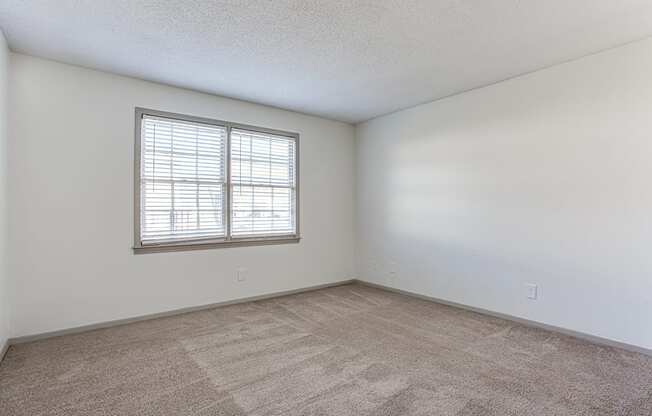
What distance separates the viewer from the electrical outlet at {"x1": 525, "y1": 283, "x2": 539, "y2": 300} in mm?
3301

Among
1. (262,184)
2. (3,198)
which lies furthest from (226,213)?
(3,198)

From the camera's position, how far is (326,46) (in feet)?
9.16

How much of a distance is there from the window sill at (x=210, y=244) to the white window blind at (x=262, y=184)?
0.08 m

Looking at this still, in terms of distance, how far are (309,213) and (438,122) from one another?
210 cm

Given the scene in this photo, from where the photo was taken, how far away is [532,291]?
131 inches

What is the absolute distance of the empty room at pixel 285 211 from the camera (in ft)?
7.42

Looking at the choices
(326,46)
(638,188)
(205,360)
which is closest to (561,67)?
(638,188)

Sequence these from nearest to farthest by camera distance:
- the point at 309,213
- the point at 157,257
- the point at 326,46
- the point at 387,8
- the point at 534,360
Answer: the point at 387,8, the point at 534,360, the point at 326,46, the point at 157,257, the point at 309,213

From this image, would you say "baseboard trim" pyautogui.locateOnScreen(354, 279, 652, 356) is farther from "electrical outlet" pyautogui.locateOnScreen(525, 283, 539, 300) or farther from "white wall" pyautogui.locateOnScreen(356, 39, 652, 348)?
"electrical outlet" pyautogui.locateOnScreen(525, 283, 539, 300)

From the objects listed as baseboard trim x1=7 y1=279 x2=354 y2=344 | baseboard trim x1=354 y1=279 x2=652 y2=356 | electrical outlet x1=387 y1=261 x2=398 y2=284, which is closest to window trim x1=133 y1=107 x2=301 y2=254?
baseboard trim x1=7 y1=279 x2=354 y2=344

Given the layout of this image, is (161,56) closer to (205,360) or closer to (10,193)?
(10,193)

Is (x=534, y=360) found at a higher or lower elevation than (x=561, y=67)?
lower

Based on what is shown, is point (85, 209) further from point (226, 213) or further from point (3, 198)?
point (226, 213)

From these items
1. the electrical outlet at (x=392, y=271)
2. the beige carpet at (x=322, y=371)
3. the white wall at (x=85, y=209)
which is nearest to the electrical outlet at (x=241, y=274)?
the white wall at (x=85, y=209)
